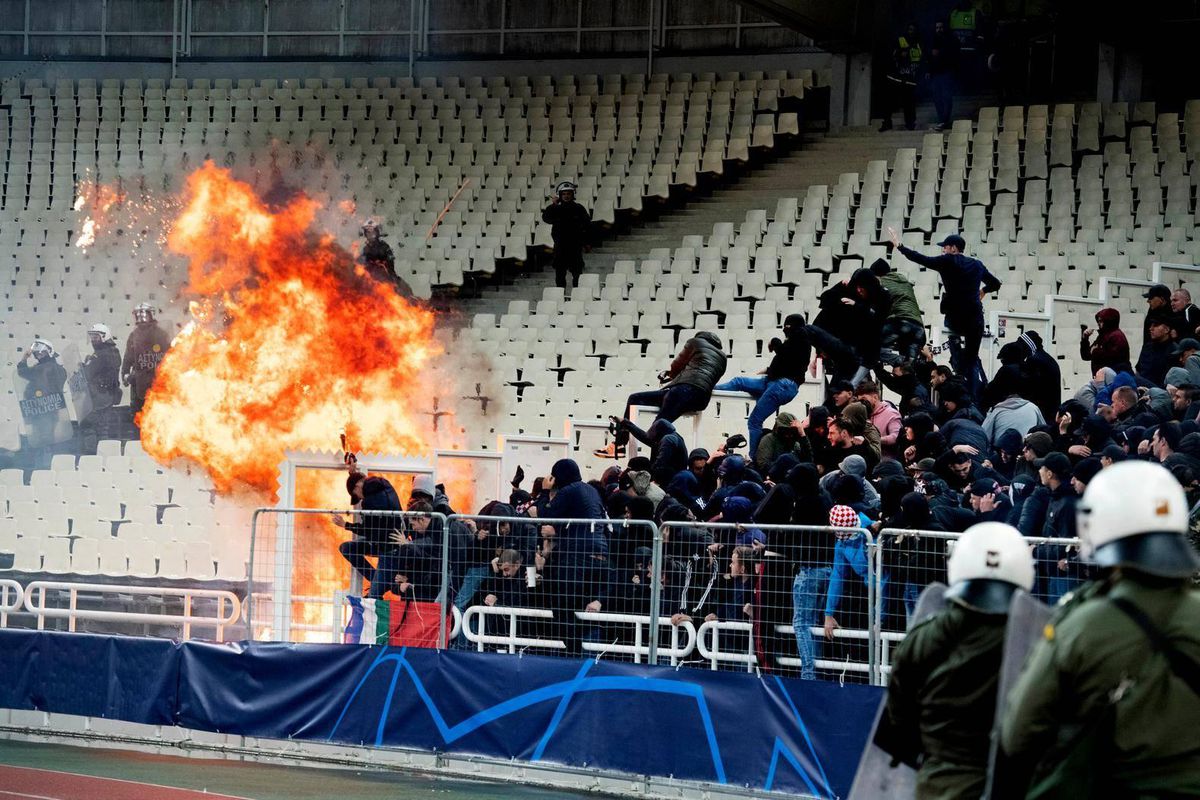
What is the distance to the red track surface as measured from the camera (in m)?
10.8

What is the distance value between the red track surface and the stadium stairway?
14172 millimetres

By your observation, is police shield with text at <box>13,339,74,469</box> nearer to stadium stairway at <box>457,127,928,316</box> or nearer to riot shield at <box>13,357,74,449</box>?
riot shield at <box>13,357,74,449</box>

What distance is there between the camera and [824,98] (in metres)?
28.5

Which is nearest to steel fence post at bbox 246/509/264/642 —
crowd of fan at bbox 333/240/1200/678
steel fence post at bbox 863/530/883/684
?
crowd of fan at bbox 333/240/1200/678

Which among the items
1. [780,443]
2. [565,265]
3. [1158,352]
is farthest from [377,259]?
[1158,352]

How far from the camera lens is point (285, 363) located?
1986 centimetres

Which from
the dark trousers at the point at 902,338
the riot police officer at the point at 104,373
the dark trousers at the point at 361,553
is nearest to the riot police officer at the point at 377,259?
the riot police officer at the point at 104,373

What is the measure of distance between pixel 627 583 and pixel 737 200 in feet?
52.7

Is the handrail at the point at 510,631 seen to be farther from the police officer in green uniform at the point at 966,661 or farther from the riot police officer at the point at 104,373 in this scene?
the riot police officer at the point at 104,373

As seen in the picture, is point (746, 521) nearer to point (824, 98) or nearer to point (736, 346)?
point (736, 346)

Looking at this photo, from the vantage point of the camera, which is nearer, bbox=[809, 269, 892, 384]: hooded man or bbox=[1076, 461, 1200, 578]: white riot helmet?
bbox=[1076, 461, 1200, 578]: white riot helmet

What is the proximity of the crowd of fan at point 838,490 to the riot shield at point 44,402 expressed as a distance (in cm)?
918

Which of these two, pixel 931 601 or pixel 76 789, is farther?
pixel 76 789

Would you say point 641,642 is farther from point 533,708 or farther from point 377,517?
point 377,517
